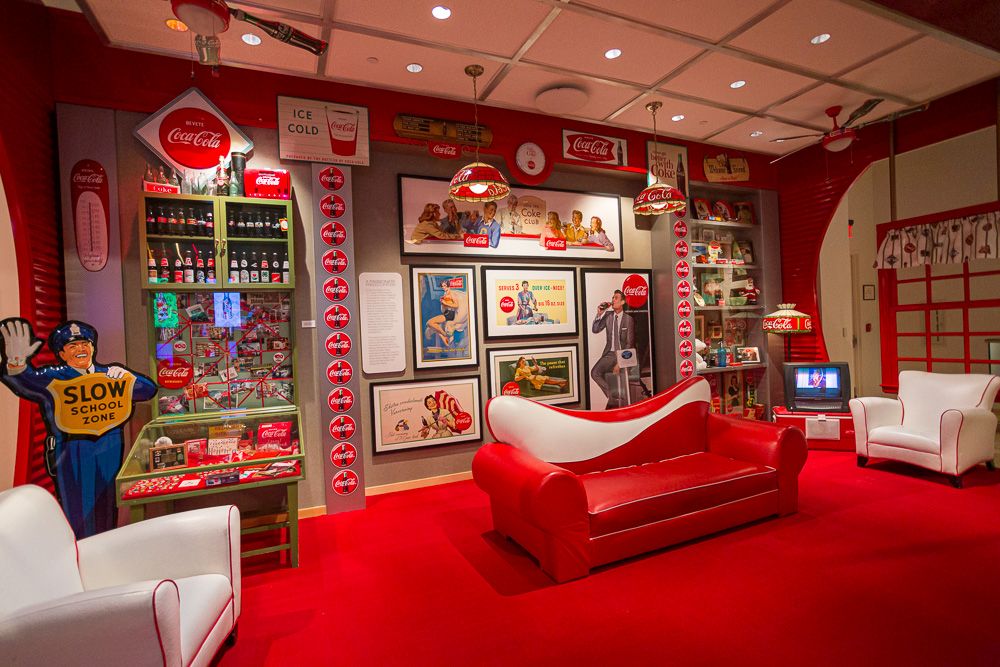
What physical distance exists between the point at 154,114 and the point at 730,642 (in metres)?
4.93

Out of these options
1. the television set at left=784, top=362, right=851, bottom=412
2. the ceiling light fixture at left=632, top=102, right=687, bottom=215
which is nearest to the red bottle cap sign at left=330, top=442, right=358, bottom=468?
the ceiling light fixture at left=632, top=102, right=687, bottom=215

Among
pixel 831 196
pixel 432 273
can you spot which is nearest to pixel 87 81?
pixel 432 273

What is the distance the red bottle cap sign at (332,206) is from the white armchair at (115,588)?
2582 millimetres

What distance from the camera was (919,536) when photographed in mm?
3137

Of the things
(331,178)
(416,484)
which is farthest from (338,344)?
(416,484)

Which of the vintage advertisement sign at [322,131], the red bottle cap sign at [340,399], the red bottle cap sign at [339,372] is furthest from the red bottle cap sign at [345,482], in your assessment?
the vintage advertisement sign at [322,131]

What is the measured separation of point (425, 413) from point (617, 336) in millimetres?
2365

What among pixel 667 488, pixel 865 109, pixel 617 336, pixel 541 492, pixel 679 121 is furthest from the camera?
pixel 617 336

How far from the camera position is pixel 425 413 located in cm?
462

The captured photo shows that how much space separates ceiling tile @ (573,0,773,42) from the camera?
326cm

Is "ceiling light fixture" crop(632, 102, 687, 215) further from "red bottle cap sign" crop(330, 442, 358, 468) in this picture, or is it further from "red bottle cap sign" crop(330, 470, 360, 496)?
"red bottle cap sign" crop(330, 470, 360, 496)

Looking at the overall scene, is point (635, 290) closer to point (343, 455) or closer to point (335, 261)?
point (335, 261)

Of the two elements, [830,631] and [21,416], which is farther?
[21,416]

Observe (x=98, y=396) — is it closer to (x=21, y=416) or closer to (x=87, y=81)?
(x=21, y=416)
